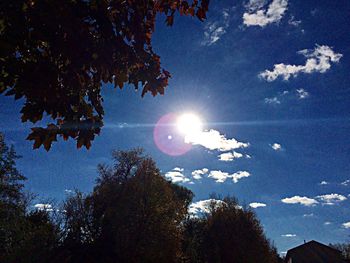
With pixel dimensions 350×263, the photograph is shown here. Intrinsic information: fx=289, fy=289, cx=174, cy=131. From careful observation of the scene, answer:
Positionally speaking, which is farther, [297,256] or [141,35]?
[297,256]

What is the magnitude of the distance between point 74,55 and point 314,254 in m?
75.0

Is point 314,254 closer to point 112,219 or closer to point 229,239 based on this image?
point 229,239

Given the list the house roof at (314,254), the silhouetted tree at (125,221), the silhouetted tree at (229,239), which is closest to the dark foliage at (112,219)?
the silhouetted tree at (125,221)

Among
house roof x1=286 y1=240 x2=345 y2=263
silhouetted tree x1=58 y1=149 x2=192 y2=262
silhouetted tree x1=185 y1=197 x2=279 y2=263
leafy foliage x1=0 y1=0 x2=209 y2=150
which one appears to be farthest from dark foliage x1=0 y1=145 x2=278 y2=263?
house roof x1=286 y1=240 x2=345 y2=263

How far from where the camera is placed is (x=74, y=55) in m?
3.43

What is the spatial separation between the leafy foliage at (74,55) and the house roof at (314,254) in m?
73.2

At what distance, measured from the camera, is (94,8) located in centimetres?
349

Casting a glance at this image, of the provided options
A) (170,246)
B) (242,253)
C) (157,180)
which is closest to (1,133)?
(157,180)

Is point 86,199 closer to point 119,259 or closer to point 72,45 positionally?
point 119,259

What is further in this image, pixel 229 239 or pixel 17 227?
pixel 229 239

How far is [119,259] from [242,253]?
19.4 m

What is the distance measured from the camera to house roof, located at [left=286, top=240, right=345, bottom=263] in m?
63.0

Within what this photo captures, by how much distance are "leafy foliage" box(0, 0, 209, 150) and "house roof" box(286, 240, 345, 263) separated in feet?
240

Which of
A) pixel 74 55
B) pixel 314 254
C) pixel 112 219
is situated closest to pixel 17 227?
pixel 112 219
